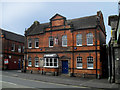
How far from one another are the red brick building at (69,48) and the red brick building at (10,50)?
24.0ft

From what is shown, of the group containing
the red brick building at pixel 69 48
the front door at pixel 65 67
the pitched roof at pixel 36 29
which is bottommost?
the front door at pixel 65 67

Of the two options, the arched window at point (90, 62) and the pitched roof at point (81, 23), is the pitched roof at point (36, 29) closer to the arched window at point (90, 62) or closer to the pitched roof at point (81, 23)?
the pitched roof at point (81, 23)

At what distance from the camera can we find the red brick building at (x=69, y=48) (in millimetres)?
20406

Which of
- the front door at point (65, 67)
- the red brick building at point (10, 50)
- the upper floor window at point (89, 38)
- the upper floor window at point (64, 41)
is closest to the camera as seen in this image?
the upper floor window at point (89, 38)

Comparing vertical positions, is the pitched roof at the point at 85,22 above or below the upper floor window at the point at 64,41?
above

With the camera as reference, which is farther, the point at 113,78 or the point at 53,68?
the point at 53,68

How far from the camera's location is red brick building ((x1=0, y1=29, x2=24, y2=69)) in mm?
30766

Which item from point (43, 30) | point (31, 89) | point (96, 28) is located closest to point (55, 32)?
point (43, 30)

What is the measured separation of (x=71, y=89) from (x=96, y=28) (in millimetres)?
11527

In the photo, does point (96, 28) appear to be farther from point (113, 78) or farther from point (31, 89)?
point (31, 89)

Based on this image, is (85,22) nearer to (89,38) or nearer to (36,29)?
(89,38)

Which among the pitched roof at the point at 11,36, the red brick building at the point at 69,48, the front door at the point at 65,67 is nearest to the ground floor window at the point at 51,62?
the red brick building at the point at 69,48

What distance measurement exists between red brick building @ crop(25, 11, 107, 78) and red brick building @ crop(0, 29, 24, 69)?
7.31 meters

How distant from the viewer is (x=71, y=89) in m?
12.0
